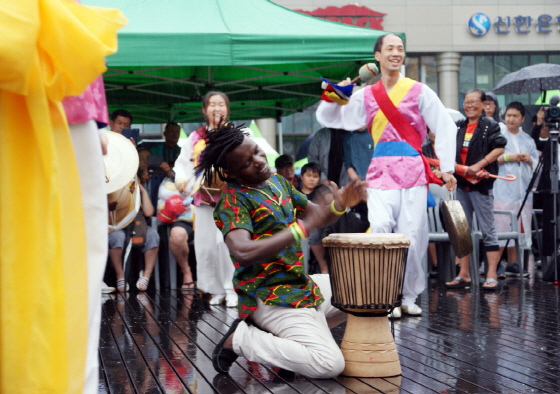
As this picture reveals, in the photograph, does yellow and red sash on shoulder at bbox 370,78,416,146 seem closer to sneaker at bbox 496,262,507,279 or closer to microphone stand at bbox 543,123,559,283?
microphone stand at bbox 543,123,559,283

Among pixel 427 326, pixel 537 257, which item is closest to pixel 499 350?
pixel 427 326

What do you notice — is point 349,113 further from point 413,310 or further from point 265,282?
point 265,282

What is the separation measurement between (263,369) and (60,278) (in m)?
1.90

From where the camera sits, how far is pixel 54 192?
2.16 metres

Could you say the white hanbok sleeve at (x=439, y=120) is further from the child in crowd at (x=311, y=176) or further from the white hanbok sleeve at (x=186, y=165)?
the child in crowd at (x=311, y=176)

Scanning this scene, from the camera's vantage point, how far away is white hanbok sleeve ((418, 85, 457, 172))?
5.41 metres

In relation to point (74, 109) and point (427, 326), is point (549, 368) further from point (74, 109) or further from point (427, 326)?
point (74, 109)

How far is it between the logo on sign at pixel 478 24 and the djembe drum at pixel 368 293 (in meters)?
28.0

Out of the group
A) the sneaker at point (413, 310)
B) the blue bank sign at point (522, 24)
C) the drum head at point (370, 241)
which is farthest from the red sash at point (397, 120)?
the blue bank sign at point (522, 24)

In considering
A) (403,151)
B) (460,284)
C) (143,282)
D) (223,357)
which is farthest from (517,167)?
(223,357)

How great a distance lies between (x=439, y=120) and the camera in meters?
5.43

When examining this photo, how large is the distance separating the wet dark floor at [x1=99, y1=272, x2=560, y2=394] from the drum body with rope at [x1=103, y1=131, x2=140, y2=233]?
2.98ft

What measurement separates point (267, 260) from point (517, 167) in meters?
6.16

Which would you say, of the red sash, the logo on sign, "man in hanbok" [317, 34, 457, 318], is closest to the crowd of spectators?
"man in hanbok" [317, 34, 457, 318]
